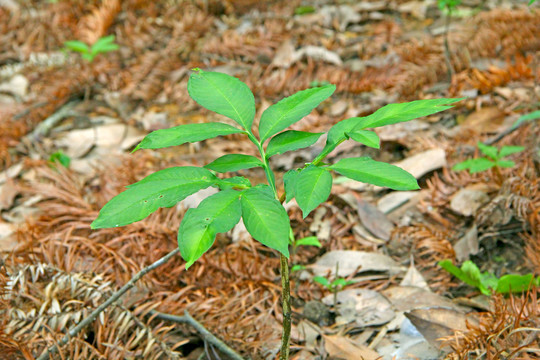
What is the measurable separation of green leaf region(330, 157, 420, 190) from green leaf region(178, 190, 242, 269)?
246 millimetres

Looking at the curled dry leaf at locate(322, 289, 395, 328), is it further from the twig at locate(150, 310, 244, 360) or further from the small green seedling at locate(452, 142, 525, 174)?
the small green seedling at locate(452, 142, 525, 174)

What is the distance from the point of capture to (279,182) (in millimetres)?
2562

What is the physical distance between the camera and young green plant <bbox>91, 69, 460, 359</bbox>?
92 cm

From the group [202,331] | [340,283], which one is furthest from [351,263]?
[202,331]

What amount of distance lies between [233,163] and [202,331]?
72cm

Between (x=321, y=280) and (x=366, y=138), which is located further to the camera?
(x=321, y=280)

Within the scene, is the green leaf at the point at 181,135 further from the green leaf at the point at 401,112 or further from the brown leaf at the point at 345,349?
the brown leaf at the point at 345,349

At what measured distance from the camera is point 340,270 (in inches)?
81.1

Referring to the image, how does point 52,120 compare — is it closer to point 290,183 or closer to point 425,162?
point 425,162

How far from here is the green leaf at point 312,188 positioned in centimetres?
93

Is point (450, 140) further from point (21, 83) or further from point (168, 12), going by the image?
point (21, 83)

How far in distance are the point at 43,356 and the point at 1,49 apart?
397 centimetres

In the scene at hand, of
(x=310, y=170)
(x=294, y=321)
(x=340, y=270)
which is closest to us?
(x=310, y=170)

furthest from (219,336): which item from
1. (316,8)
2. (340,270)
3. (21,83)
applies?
(316,8)
